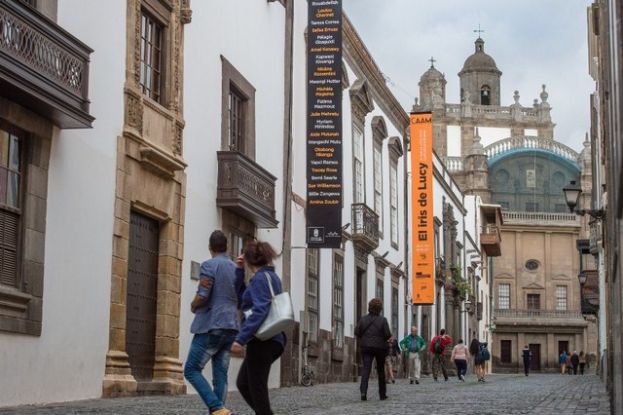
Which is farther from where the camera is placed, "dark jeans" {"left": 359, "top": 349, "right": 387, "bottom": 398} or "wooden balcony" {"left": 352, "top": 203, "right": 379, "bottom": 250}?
"wooden balcony" {"left": 352, "top": 203, "right": 379, "bottom": 250}

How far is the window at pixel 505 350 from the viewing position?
8194 centimetres

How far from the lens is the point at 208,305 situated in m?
9.88

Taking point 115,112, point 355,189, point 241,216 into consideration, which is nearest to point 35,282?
point 115,112

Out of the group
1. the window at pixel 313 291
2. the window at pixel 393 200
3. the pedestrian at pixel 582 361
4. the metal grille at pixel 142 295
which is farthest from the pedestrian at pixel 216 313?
the pedestrian at pixel 582 361

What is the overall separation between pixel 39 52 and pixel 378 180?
885 inches

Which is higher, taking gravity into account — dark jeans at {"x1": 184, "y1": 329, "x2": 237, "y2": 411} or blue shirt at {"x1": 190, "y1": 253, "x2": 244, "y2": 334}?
blue shirt at {"x1": 190, "y1": 253, "x2": 244, "y2": 334}

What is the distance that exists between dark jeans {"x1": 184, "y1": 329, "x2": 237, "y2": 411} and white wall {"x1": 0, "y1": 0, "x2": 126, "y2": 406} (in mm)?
2913

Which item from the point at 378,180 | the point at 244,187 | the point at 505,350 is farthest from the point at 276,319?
the point at 505,350

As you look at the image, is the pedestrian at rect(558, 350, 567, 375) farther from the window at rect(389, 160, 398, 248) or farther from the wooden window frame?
the wooden window frame

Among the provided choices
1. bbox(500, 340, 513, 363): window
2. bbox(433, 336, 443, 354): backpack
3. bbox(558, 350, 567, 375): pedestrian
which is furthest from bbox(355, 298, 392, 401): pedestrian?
bbox(500, 340, 513, 363): window

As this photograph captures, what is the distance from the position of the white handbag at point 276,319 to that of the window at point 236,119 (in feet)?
37.4

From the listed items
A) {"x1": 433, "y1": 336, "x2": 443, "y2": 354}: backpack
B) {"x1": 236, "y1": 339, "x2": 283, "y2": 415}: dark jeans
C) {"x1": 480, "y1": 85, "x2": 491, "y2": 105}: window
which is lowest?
{"x1": 236, "y1": 339, "x2": 283, "y2": 415}: dark jeans

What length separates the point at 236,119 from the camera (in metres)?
20.7

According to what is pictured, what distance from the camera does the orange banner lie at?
37344mm
